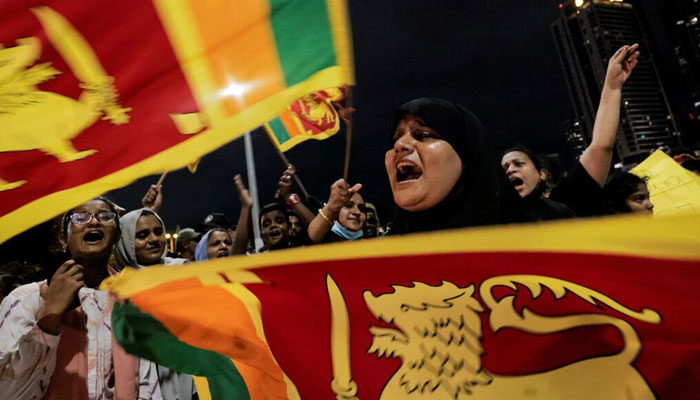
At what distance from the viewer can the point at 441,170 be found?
1.88 meters

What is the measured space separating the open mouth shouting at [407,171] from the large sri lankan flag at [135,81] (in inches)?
16.6

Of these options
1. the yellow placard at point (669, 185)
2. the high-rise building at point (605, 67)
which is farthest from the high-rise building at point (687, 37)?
the yellow placard at point (669, 185)

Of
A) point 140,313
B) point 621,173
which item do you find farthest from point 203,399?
point 621,173

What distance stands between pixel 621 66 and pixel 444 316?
6.08ft

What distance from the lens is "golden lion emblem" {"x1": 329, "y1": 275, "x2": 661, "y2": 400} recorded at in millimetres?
1201

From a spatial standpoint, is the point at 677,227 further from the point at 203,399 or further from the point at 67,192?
the point at 67,192

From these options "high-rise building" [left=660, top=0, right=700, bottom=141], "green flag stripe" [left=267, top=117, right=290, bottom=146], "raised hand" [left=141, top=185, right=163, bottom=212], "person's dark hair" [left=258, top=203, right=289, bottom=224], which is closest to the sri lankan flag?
"green flag stripe" [left=267, top=117, right=290, bottom=146]

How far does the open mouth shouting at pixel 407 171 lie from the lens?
1924mm

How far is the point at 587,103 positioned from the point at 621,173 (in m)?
102

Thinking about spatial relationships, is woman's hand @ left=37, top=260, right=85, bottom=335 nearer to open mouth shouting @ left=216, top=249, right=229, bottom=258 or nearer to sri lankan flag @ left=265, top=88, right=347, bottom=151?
sri lankan flag @ left=265, top=88, right=347, bottom=151

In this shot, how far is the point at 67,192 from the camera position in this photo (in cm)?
174

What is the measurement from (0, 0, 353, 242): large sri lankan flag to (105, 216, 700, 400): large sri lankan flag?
0.48 m

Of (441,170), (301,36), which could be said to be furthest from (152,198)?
(441,170)

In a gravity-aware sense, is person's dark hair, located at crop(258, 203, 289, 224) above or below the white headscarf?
above
